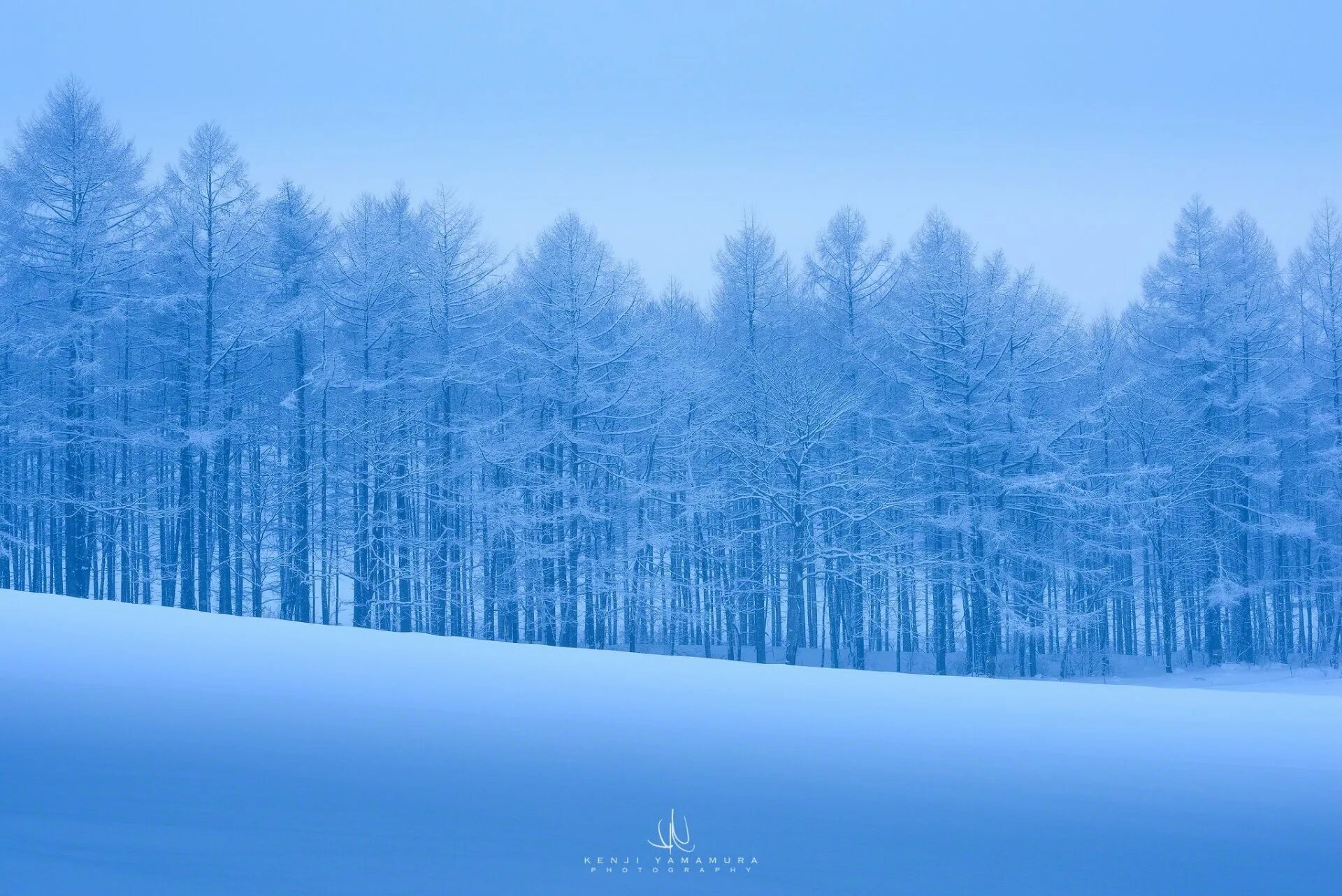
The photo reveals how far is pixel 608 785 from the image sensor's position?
16.5 ft

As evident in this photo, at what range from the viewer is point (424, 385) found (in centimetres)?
2455

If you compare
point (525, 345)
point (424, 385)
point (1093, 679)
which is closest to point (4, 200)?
point (424, 385)

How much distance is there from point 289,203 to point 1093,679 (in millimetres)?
24431

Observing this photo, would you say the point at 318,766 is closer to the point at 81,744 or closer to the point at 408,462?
the point at 81,744
